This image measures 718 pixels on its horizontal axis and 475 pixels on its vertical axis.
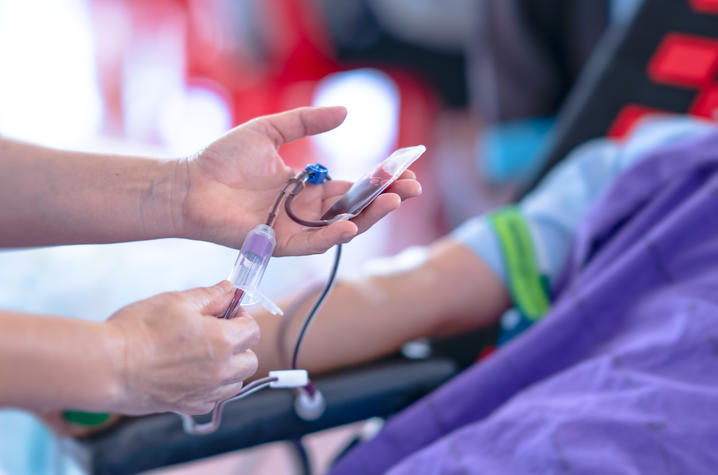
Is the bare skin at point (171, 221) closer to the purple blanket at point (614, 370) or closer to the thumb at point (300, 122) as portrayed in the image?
the thumb at point (300, 122)

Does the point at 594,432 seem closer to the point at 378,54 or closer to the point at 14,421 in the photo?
the point at 14,421

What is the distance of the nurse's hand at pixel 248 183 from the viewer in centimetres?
55

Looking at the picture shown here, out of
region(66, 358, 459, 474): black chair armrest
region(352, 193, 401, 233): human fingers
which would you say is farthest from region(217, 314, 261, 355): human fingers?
region(66, 358, 459, 474): black chair armrest

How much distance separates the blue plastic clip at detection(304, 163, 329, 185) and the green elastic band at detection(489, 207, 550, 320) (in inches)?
14.8

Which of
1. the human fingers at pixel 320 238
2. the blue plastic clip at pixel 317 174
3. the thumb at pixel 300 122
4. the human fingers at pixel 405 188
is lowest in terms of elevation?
the human fingers at pixel 320 238

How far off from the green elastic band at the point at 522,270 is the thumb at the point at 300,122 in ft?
1.26

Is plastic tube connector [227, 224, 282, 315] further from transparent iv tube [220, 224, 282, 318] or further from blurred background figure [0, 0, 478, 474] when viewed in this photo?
blurred background figure [0, 0, 478, 474]

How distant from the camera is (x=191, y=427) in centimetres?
64

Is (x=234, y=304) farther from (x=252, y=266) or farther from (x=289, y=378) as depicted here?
(x=289, y=378)

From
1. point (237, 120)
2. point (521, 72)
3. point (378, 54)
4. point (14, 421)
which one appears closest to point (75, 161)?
point (14, 421)

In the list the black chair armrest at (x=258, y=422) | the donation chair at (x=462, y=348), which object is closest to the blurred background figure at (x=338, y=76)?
the donation chair at (x=462, y=348)

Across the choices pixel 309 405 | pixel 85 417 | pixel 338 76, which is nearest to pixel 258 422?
pixel 309 405

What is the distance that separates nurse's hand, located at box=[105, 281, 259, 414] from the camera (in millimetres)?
426

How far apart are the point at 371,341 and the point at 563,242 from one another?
300mm
